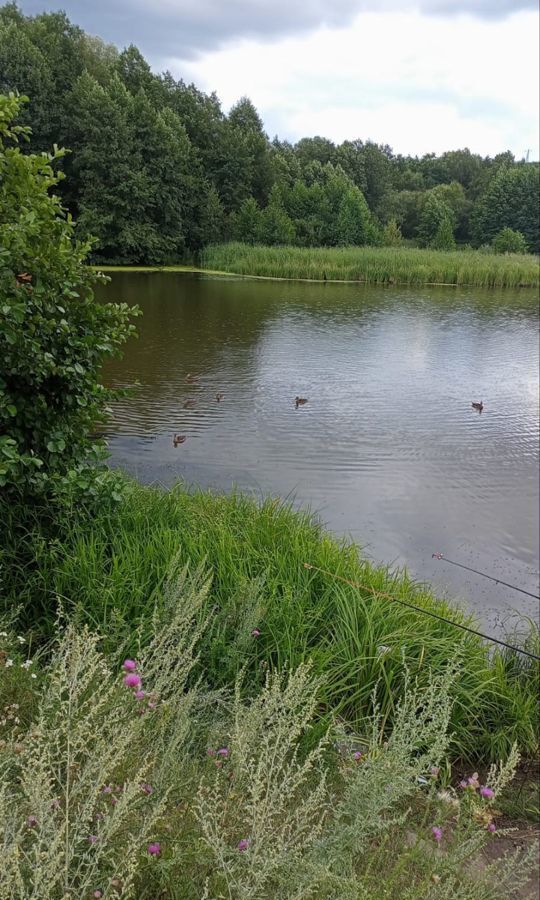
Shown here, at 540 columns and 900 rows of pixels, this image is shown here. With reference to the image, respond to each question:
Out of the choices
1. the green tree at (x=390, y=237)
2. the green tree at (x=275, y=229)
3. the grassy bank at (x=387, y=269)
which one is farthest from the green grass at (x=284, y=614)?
the green tree at (x=390, y=237)

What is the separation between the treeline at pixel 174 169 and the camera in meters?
19.1

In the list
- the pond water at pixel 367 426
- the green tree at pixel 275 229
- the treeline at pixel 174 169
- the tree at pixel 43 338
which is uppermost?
the treeline at pixel 174 169

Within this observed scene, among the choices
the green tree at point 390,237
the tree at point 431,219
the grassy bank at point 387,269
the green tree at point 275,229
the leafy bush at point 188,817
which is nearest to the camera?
the leafy bush at point 188,817

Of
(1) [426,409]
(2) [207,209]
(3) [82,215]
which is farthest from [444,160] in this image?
(1) [426,409]

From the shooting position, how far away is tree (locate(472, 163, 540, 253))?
5209 cm

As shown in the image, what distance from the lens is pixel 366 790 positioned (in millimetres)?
1472

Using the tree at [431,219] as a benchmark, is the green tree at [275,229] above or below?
below

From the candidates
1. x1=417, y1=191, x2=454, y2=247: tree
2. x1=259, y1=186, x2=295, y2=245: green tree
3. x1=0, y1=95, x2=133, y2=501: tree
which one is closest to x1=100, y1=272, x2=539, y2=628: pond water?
x1=0, y1=95, x2=133, y2=501: tree

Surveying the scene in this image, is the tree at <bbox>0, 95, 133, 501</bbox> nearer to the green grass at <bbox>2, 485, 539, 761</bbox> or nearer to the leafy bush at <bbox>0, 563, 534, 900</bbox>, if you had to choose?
the green grass at <bbox>2, 485, 539, 761</bbox>

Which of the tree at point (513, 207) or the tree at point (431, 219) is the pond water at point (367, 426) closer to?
the tree at point (431, 219)

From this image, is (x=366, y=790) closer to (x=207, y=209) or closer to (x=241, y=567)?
(x=241, y=567)

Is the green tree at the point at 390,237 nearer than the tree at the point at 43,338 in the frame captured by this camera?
No

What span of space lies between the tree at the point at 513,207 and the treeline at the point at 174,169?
12 centimetres

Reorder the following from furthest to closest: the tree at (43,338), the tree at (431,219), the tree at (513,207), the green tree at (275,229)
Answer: the tree at (513,207), the tree at (431,219), the green tree at (275,229), the tree at (43,338)
